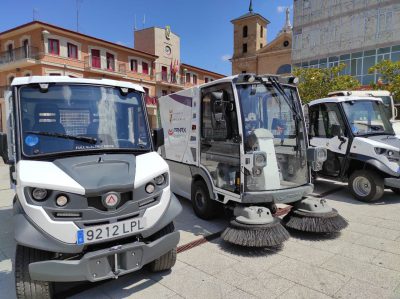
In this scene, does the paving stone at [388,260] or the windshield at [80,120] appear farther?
the paving stone at [388,260]

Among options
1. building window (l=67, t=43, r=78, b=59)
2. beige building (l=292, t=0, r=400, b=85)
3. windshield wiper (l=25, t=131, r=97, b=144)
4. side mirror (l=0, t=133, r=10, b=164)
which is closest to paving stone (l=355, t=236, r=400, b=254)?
windshield wiper (l=25, t=131, r=97, b=144)

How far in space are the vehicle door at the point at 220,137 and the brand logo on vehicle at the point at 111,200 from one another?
2091mm

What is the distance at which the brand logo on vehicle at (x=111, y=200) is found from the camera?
286 centimetres

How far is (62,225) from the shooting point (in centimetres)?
271

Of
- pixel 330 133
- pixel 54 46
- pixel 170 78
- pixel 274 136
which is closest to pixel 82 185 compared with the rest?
pixel 274 136

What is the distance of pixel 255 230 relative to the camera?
403 cm

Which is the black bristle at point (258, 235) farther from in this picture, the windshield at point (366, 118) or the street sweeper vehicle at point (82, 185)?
the windshield at point (366, 118)

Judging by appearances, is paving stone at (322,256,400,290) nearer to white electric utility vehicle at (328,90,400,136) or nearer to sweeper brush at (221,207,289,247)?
sweeper brush at (221,207,289,247)

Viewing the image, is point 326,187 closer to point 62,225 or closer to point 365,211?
point 365,211

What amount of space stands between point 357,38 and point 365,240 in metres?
28.5

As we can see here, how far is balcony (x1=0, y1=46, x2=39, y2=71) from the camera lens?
78.6 ft

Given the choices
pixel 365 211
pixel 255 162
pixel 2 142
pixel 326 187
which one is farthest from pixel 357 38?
pixel 2 142

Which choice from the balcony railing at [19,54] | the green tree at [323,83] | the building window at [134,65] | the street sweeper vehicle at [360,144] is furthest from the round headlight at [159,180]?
the building window at [134,65]

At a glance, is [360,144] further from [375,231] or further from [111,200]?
[111,200]
